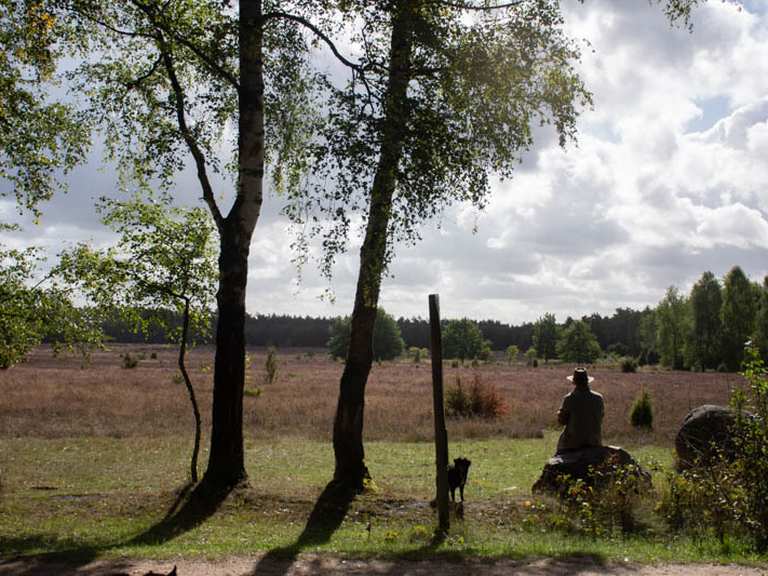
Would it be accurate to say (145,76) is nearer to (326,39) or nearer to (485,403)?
(326,39)

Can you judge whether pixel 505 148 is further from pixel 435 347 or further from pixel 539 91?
pixel 435 347

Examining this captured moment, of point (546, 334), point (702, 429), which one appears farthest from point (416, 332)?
point (702, 429)

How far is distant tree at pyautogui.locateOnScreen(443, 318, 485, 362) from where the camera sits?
349ft

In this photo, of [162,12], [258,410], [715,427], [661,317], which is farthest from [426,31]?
[661,317]

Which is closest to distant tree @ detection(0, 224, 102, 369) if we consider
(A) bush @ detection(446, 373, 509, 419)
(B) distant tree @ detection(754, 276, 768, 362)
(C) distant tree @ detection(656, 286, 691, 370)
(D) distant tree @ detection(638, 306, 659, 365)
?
(A) bush @ detection(446, 373, 509, 419)

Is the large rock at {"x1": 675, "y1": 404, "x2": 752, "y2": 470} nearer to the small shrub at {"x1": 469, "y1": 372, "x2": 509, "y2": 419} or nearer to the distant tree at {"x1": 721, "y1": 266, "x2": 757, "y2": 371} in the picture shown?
the small shrub at {"x1": 469, "y1": 372, "x2": 509, "y2": 419}

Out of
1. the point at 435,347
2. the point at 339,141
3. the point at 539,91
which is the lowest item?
the point at 435,347

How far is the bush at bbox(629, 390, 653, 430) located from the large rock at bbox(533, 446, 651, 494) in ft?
42.4

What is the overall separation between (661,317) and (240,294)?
87.9 m

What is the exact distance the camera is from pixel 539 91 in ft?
37.0

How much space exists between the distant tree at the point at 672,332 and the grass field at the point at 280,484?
6090 centimetres

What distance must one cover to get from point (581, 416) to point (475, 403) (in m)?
15.6

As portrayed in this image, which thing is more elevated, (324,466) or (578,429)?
(578,429)

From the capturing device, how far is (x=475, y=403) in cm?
2770
